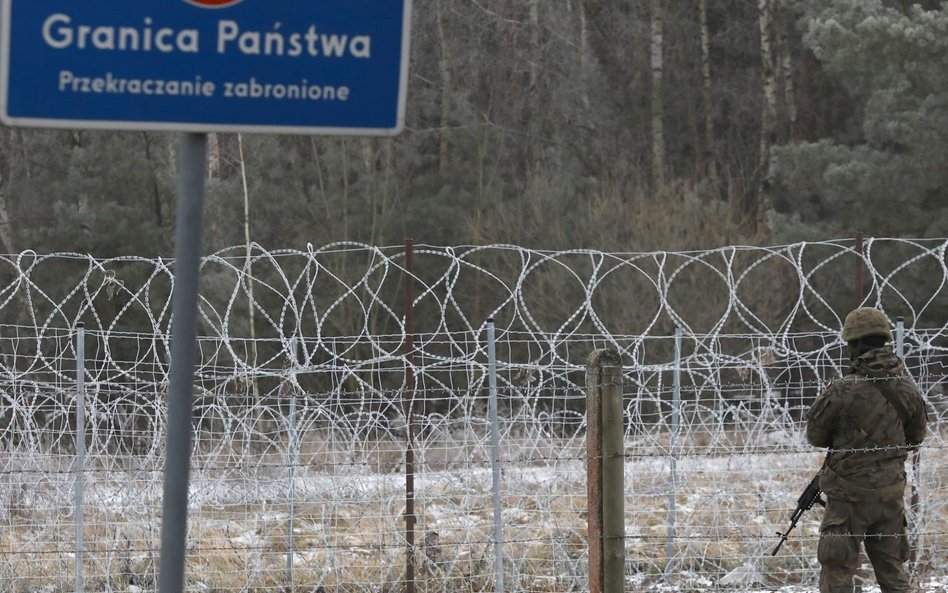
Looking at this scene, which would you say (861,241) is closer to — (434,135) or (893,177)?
(893,177)

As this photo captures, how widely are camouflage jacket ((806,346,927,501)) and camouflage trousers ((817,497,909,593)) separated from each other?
60mm

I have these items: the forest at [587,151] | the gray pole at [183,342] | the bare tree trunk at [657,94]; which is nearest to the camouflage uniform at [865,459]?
the gray pole at [183,342]

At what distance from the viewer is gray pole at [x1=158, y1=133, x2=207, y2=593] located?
1996 millimetres

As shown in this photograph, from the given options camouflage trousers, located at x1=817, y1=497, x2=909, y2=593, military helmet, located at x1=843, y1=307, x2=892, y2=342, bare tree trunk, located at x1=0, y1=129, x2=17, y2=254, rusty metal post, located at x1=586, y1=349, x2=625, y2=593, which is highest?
bare tree trunk, located at x1=0, y1=129, x2=17, y2=254

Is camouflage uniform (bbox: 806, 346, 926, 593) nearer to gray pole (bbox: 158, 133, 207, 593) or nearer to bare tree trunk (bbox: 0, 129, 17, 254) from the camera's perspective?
gray pole (bbox: 158, 133, 207, 593)

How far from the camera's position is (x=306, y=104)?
6.72 ft

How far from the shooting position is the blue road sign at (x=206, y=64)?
1.96 metres

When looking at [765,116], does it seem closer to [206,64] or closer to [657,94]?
[657,94]

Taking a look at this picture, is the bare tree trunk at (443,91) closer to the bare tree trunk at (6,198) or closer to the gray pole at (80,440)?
the bare tree trunk at (6,198)

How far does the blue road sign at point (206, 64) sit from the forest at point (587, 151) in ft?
55.3

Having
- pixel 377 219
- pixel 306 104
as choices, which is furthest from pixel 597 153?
pixel 306 104

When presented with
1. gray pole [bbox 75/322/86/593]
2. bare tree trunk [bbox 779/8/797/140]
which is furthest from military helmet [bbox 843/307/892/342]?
bare tree trunk [bbox 779/8/797/140]

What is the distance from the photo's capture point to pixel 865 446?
5.50 metres

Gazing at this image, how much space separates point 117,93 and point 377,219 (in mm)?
20827
